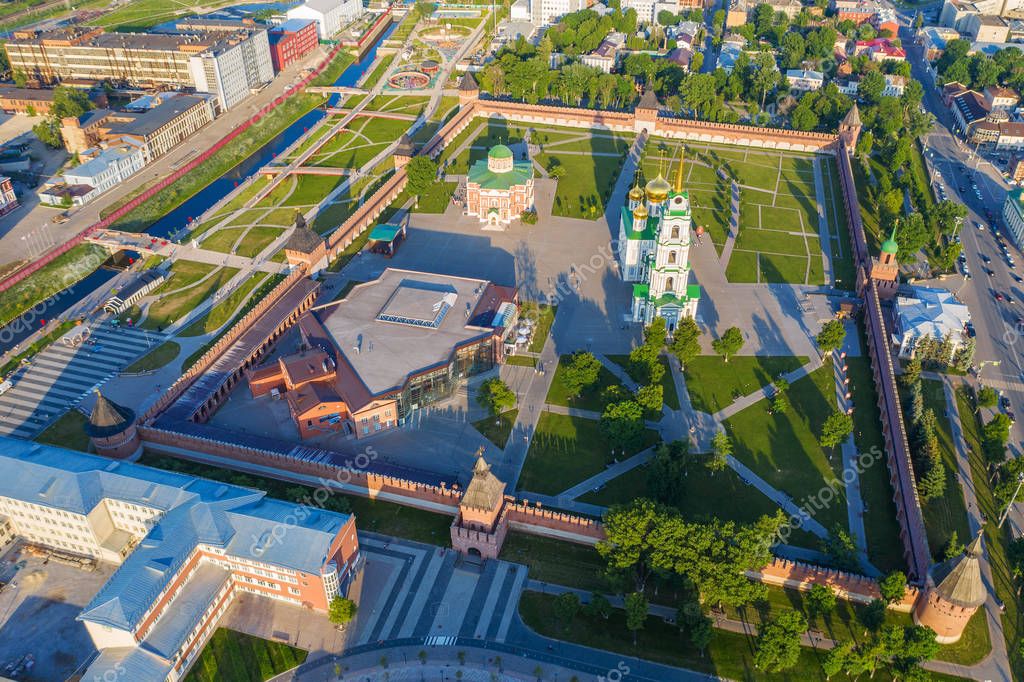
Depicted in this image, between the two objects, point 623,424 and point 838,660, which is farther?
point 623,424

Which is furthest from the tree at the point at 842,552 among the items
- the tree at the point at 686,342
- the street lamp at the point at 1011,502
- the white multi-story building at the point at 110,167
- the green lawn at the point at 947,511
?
the white multi-story building at the point at 110,167

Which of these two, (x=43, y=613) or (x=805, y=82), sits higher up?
(x=805, y=82)

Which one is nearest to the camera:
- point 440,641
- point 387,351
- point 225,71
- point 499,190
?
point 440,641

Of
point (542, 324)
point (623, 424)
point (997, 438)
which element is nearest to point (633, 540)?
Result: point (623, 424)

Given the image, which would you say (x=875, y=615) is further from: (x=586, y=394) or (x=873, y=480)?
(x=586, y=394)

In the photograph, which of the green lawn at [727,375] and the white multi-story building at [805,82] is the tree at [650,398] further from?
the white multi-story building at [805,82]

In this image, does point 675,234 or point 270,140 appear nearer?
point 675,234

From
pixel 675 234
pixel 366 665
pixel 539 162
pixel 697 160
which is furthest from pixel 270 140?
pixel 366 665

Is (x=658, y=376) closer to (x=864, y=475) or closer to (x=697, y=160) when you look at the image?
(x=864, y=475)

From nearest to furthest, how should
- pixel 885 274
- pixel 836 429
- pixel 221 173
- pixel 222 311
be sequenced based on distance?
pixel 836 429, pixel 885 274, pixel 222 311, pixel 221 173
